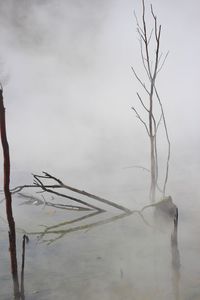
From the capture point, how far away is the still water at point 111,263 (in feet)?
10.3

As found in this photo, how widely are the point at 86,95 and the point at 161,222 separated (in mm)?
11071

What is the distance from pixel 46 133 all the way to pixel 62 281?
900 centimetres

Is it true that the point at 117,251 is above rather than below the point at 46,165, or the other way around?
below

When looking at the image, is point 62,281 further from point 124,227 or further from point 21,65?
point 21,65

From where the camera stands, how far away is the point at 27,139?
11.7 metres

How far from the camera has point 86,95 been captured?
44.1ft

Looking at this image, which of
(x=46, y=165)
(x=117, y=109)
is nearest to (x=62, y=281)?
(x=46, y=165)

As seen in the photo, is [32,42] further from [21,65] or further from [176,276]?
[176,276]

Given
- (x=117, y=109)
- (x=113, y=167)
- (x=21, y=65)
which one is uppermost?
(x=21, y=65)

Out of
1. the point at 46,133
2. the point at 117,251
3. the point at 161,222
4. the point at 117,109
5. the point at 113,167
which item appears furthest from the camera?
the point at 117,109

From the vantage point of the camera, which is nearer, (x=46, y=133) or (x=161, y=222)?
(x=161, y=222)

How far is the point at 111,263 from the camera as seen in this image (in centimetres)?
365

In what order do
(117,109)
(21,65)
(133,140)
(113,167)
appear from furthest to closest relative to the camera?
(21,65), (117,109), (133,140), (113,167)

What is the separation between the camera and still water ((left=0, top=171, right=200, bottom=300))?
10.3ft
